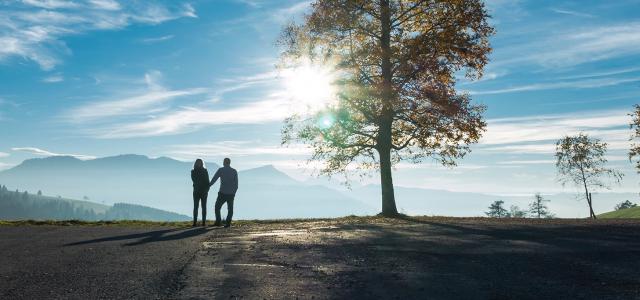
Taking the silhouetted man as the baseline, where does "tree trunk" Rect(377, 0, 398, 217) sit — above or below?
above

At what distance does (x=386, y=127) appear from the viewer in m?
27.7

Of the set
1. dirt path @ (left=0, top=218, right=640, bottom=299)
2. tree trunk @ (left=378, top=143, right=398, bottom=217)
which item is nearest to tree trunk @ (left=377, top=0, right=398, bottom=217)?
tree trunk @ (left=378, top=143, right=398, bottom=217)

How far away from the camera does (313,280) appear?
790 centimetres

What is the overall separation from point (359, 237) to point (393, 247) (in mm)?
2468

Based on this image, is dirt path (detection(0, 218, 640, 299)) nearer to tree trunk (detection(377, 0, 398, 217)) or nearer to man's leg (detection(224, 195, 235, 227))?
man's leg (detection(224, 195, 235, 227))

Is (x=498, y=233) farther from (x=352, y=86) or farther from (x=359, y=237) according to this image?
(x=352, y=86)

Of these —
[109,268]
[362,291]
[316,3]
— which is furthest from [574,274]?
[316,3]

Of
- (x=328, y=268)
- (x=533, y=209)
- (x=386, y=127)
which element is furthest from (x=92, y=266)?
(x=533, y=209)

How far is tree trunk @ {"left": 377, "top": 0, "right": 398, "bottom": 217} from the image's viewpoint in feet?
86.6

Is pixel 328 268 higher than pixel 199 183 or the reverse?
the reverse

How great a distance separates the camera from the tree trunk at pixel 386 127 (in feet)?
86.6

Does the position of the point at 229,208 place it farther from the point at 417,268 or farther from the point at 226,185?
the point at 417,268

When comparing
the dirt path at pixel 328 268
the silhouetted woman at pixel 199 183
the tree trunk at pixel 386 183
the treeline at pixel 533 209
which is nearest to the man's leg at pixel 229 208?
the silhouetted woman at pixel 199 183

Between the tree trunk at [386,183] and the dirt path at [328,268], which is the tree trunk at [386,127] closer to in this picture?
the tree trunk at [386,183]
